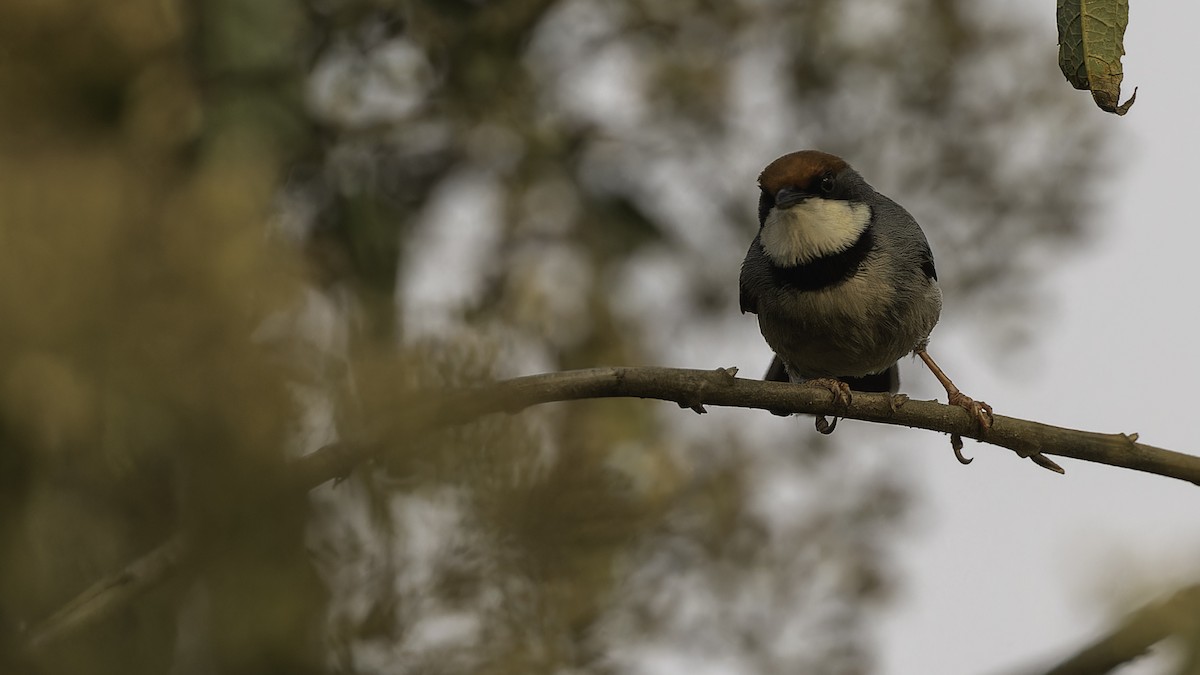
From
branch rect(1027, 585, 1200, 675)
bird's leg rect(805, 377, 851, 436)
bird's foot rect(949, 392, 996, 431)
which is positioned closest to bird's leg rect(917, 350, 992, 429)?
bird's foot rect(949, 392, 996, 431)

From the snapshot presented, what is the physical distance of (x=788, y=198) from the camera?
3535 millimetres

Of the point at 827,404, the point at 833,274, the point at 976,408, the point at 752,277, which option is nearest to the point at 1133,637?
the point at 827,404

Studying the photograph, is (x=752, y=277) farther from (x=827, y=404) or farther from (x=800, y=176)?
(x=827, y=404)

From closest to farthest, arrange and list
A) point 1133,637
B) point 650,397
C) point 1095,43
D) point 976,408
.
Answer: point 1133,637
point 1095,43
point 650,397
point 976,408

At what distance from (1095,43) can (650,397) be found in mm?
793

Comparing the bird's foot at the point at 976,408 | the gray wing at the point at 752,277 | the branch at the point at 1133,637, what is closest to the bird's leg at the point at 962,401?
the bird's foot at the point at 976,408

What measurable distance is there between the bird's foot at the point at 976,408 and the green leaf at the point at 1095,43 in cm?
82

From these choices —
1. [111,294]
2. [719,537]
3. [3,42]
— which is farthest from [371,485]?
[719,537]

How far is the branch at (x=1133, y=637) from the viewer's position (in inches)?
37.5

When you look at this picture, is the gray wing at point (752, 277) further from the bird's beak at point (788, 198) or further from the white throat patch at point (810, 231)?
the bird's beak at point (788, 198)

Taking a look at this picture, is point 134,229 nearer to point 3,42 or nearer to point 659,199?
point 3,42

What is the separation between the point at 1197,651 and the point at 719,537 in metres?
2.44

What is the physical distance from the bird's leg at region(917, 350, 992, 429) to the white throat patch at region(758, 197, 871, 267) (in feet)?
1.28

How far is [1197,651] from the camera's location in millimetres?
831
